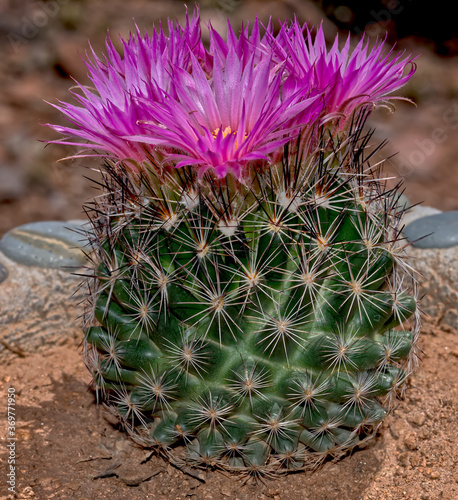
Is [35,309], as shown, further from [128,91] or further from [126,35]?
[126,35]

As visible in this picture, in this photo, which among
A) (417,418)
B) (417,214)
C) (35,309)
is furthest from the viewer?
(417,214)

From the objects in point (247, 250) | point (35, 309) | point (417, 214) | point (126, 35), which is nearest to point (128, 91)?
point (247, 250)

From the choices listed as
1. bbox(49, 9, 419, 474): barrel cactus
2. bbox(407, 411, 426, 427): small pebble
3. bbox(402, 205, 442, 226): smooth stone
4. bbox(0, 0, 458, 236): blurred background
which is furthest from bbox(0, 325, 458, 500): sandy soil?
bbox(0, 0, 458, 236): blurred background

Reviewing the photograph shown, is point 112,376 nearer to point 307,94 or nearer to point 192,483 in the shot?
point 192,483

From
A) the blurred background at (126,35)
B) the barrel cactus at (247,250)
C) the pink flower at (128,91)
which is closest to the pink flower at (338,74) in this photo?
the barrel cactus at (247,250)

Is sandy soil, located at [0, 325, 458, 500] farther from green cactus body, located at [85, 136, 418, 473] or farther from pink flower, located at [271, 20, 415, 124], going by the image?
pink flower, located at [271, 20, 415, 124]

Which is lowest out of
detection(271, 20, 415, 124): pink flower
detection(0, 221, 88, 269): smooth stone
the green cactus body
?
detection(0, 221, 88, 269): smooth stone
